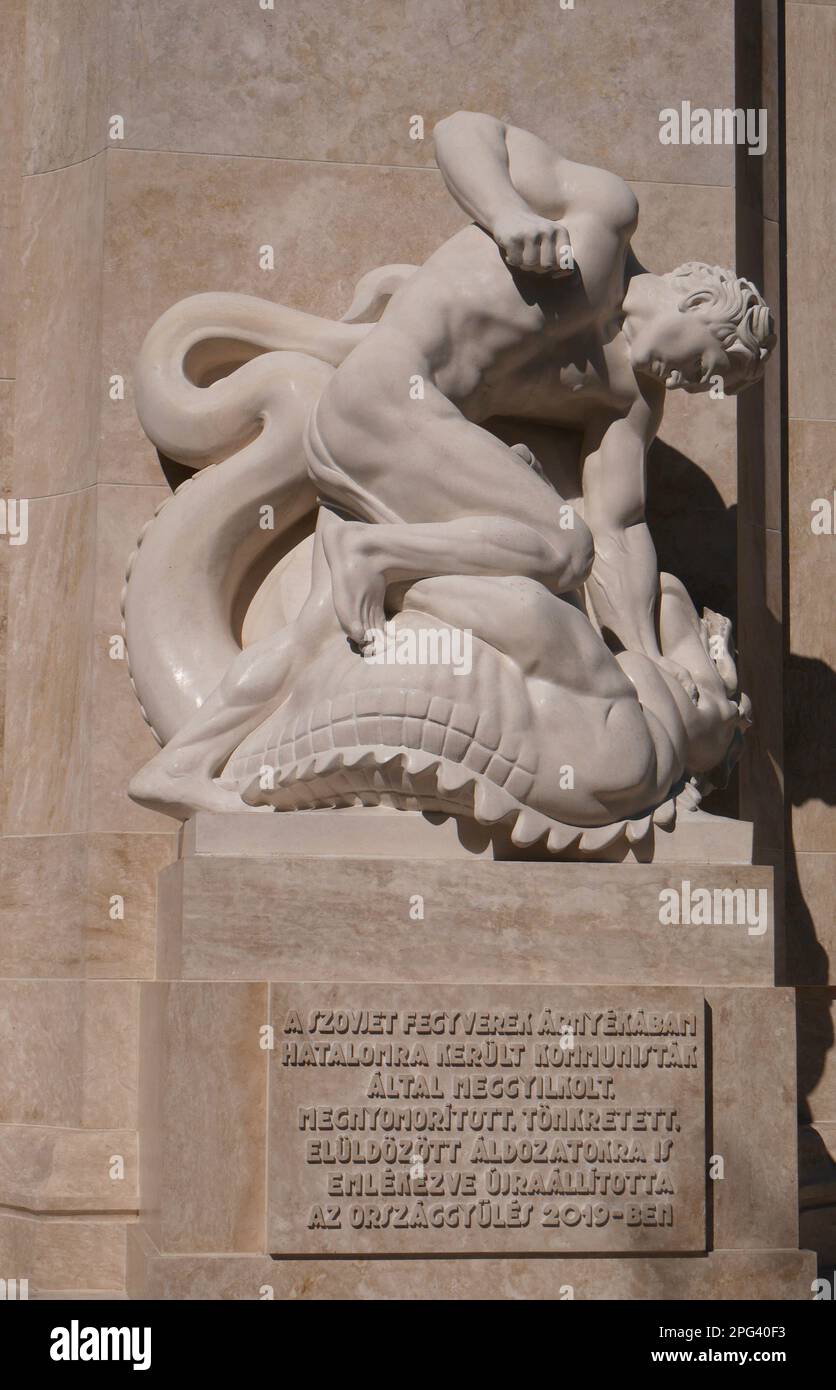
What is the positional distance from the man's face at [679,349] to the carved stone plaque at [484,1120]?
7.92ft

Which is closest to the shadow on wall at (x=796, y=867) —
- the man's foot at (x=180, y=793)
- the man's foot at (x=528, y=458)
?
the man's foot at (x=528, y=458)

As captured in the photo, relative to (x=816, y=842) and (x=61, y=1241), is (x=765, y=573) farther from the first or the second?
(x=61, y=1241)

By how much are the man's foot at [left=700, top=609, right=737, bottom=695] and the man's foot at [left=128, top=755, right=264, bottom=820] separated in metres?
1.96

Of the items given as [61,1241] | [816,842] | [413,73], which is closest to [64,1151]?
[61,1241]

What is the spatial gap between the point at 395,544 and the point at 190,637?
1.02 metres

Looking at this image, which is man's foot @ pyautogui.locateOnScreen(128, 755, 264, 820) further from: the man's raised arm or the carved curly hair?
the carved curly hair

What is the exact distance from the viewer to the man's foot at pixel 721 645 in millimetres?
7668

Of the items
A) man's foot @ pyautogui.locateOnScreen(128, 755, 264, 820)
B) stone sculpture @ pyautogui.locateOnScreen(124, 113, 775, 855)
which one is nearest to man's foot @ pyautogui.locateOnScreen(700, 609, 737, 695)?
Result: stone sculpture @ pyautogui.locateOnScreen(124, 113, 775, 855)

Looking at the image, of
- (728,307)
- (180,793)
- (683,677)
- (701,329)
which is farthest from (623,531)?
(180,793)

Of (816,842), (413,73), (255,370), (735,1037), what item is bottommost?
Result: (735,1037)

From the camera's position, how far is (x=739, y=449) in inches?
347

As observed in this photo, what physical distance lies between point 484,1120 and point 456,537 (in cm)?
202

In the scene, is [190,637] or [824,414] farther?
[824,414]

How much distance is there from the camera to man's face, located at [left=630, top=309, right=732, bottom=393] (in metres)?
7.45
